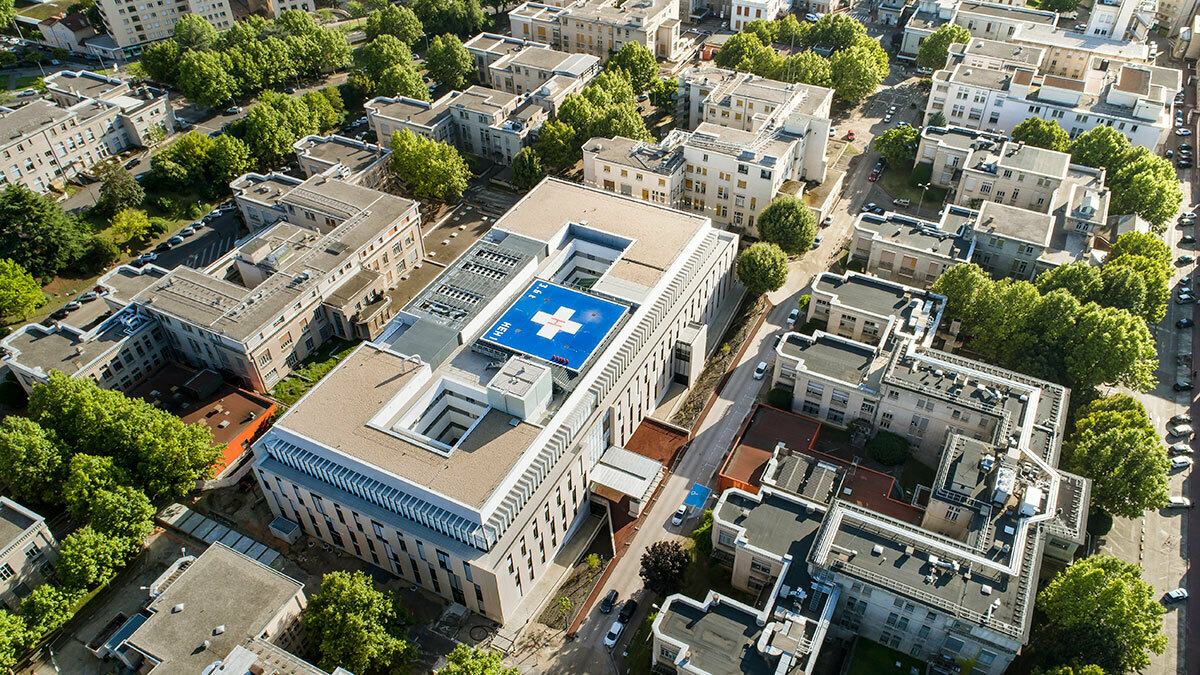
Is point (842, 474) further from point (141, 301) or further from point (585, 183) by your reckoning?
point (141, 301)

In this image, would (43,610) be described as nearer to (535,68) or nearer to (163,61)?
(535,68)

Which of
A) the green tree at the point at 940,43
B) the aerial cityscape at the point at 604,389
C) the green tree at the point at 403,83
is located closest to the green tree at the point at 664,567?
the aerial cityscape at the point at 604,389

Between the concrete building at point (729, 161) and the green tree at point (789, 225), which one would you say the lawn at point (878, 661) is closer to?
the green tree at point (789, 225)

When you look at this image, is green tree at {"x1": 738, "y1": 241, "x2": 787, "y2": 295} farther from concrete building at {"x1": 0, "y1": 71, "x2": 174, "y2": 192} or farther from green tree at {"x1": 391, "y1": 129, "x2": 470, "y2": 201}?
concrete building at {"x1": 0, "y1": 71, "x2": 174, "y2": 192}

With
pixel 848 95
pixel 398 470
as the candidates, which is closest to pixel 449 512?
pixel 398 470

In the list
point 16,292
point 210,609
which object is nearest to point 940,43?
point 210,609

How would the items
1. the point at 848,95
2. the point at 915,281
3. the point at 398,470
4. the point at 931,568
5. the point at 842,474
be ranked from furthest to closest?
the point at 848,95, the point at 915,281, the point at 842,474, the point at 398,470, the point at 931,568

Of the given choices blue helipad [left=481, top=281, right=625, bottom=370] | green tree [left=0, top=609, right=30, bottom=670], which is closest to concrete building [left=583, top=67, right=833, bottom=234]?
blue helipad [left=481, top=281, right=625, bottom=370]
